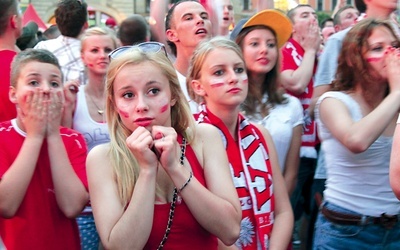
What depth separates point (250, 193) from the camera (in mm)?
3209

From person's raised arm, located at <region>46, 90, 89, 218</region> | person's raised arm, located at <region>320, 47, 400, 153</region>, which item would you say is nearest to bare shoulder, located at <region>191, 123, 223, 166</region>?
person's raised arm, located at <region>46, 90, 89, 218</region>

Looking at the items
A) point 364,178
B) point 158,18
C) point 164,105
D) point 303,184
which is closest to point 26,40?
point 158,18

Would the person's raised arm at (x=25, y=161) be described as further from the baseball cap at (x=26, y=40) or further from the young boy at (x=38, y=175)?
the baseball cap at (x=26, y=40)

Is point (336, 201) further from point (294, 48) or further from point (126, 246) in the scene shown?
point (294, 48)

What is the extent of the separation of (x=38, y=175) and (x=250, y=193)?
1.03 m

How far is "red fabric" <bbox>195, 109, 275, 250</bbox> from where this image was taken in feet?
10.5

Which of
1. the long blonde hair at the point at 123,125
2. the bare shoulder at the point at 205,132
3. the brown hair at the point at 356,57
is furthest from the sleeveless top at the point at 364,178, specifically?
the long blonde hair at the point at 123,125

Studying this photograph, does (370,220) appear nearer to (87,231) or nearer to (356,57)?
(356,57)

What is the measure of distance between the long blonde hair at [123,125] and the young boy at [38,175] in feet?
1.67

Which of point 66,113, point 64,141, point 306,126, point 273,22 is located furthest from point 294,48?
point 64,141

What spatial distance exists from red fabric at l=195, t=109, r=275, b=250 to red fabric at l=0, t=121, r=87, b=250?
2.42 ft

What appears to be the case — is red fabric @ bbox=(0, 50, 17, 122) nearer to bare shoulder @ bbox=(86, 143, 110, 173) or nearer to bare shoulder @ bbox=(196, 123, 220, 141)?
bare shoulder @ bbox=(86, 143, 110, 173)

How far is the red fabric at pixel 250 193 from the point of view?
3.21m

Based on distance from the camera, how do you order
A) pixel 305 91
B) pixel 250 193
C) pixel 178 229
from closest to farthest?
pixel 178 229 < pixel 250 193 < pixel 305 91
